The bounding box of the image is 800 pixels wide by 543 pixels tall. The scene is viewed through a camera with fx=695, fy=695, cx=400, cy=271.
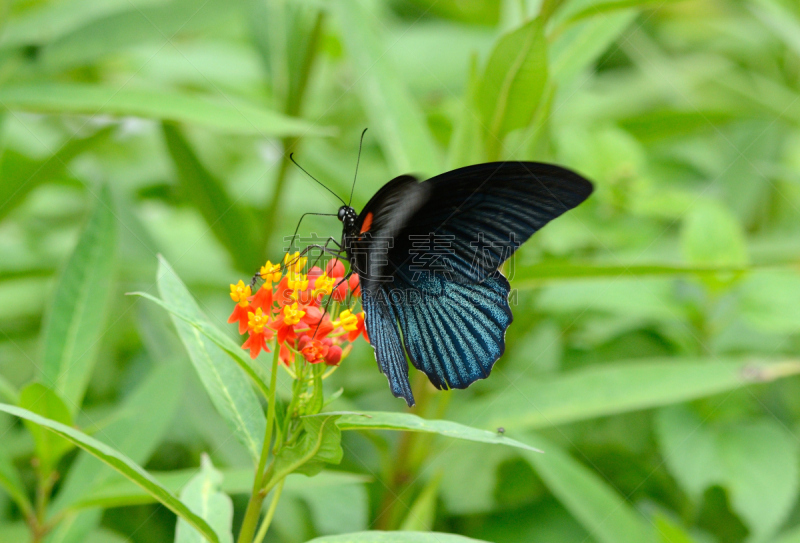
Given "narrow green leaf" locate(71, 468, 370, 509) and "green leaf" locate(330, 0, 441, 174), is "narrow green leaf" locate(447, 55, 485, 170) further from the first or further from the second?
"narrow green leaf" locate(71, 468, 370, 509)

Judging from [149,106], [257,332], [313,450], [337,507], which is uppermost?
[149,106]

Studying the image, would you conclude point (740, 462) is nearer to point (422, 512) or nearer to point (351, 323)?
point (422, 512)

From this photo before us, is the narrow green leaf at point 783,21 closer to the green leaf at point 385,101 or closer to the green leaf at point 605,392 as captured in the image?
the green leaf at point 605,392

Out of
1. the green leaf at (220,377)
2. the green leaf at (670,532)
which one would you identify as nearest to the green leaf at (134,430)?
the green leaf at (220,377)

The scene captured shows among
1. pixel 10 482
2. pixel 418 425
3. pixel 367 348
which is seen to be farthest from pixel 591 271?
pixel 10 482

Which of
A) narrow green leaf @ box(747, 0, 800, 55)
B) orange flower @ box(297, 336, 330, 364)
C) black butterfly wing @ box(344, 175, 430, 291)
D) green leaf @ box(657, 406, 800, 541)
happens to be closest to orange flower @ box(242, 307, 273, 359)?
orange flower @ box(297, 336, 330, 364)

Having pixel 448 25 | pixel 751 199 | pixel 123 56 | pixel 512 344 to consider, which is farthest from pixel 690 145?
pixel 123 56
